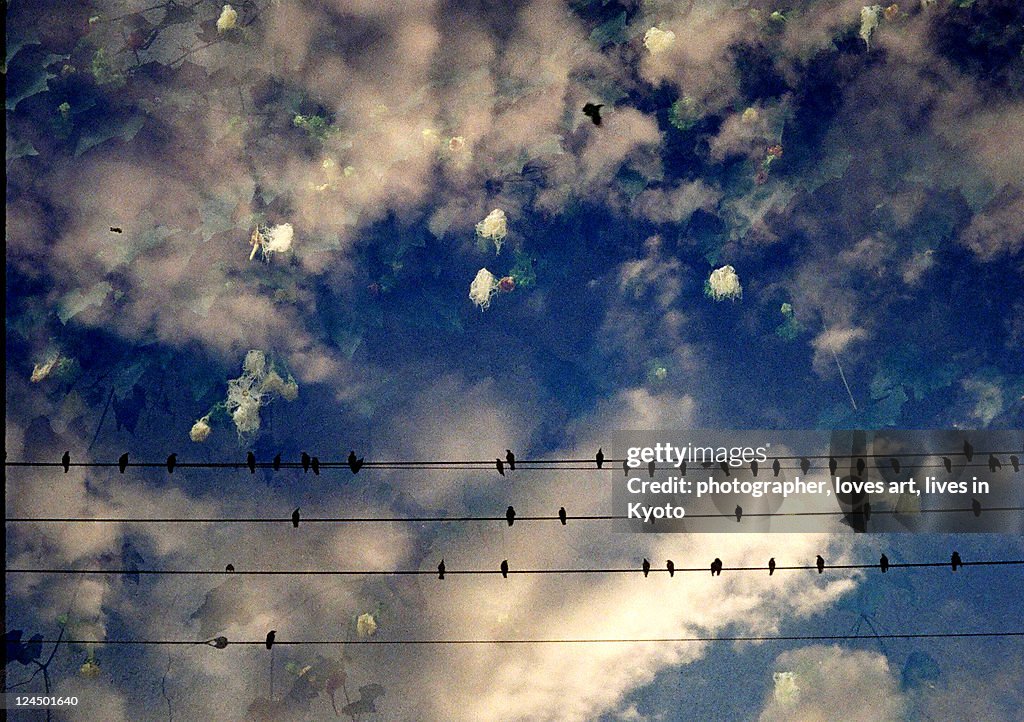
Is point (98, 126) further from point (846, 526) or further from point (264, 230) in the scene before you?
point (846, 526)

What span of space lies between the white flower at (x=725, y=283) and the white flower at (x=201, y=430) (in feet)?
25.9

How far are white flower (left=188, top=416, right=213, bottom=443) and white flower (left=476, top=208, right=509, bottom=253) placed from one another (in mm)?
5002

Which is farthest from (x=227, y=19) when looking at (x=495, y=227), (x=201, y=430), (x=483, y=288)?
(x=201, y=430)

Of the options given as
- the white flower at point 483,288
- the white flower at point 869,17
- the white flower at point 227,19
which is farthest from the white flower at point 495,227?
A: the white flower at point 869,17

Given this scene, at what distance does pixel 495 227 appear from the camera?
1121 centimetres

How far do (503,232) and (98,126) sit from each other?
6.17 metres

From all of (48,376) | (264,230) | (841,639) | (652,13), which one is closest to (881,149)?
(652,13)

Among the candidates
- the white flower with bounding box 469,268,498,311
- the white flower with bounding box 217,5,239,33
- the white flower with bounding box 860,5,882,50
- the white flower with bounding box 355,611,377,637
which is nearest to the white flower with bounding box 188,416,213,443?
the white flower with bounding box 355,611,377,637

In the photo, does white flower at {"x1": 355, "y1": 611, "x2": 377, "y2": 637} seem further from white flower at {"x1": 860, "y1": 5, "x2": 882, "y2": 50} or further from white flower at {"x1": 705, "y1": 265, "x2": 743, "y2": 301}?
white flower at {"x1": 860, "y1": 5, "x2": 882, "y2": 50}

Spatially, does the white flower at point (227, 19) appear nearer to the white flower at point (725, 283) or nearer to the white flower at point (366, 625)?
the white flower at point (725, 283)

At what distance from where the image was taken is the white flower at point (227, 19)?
11047 mm

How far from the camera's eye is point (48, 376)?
11.2 metres

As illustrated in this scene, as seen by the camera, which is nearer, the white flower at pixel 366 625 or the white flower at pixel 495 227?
the white flower at pixel 495 227

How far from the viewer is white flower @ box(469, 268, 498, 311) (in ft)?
36.9
